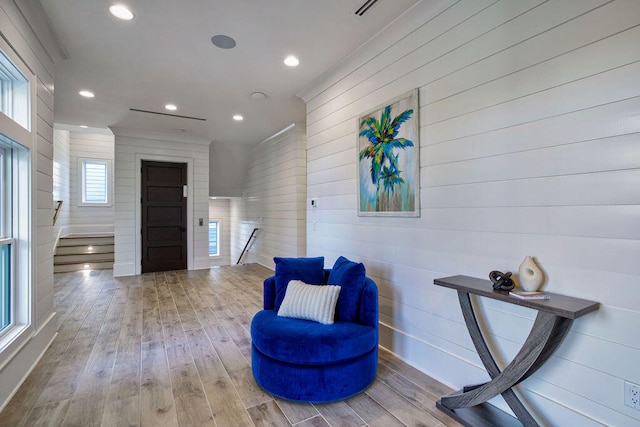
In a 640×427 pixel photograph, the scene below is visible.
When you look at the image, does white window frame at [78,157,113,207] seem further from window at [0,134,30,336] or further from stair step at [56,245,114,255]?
window at [0,134,30,336]

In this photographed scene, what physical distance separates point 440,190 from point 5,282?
3280 millimetres

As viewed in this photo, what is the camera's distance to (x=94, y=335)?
9.89 ft

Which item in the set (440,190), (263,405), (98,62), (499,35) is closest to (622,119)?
(499,35)

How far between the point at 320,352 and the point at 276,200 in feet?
15.0

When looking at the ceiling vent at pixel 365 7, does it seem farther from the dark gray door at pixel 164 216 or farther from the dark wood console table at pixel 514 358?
the dark gray door at pixel 164 216

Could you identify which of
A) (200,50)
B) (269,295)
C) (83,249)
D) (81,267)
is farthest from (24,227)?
(83,249)

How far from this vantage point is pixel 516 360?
5.09 feet

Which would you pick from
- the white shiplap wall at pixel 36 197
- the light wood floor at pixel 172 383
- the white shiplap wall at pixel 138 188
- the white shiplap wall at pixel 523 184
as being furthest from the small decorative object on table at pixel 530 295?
the white shiplap wall at pixel 138 188

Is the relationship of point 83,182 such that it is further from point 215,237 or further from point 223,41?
point 223,41

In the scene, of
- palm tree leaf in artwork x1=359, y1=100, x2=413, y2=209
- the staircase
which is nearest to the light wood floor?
palm tree leaf in artwork x1=359, y1=100, x2=413, y2=209

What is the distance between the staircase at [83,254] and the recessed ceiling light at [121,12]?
576cm

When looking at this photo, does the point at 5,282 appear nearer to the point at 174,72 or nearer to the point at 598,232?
the point at 174,72

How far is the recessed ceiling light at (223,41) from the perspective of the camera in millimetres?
2719

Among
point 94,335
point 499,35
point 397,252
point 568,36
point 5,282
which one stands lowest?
point 94,335
